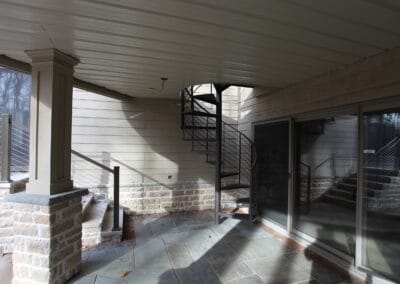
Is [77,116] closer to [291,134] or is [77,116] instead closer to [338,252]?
[291,134]

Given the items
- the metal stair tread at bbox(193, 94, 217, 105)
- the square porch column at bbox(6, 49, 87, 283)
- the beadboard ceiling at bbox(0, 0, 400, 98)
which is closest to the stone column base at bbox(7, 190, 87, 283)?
the square porch column at bbox(6, 49, 87, 283)

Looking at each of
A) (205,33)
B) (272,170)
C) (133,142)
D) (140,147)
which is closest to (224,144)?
(272,170)

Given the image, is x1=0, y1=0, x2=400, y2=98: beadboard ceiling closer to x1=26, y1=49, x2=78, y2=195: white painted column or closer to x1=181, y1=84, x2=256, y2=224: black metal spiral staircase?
x1=26, y1=49, x2=78, y2=195: white painted column

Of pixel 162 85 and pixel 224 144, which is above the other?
pixel 162 85

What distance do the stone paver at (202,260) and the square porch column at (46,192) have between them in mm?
432

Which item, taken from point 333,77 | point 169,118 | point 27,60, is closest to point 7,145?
point 27,60

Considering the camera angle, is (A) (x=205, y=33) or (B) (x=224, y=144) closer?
(A) (x=205, y=33)

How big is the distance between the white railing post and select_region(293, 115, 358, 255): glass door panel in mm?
4006

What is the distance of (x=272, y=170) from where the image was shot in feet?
14.6

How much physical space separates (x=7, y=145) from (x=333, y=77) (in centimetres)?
428

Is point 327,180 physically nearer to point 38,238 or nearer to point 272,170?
point 272,170

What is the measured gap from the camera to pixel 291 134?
3.88 metres

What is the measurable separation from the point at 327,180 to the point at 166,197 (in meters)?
3.16

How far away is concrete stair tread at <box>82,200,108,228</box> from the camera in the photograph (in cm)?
368
